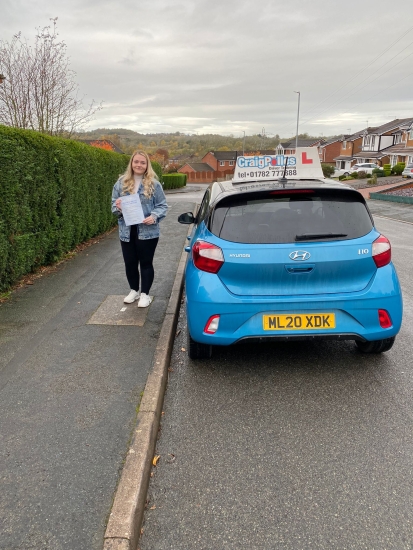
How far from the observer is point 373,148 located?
2763 inches

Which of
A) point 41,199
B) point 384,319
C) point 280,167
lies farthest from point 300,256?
point 41,199

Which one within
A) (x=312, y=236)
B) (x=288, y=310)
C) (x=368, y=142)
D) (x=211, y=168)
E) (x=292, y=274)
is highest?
(x=368, y=142)

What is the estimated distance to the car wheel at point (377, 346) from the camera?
3.89m

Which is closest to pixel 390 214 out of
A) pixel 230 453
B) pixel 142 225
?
pixel 142 225

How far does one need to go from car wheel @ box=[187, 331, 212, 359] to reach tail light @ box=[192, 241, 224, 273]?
0.72 metres

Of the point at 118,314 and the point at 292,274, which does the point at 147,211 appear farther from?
the point at 292,274

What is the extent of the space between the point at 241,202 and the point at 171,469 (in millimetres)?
2205

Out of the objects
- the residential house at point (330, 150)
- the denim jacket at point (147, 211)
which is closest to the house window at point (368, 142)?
the residential house at point (330, 150)

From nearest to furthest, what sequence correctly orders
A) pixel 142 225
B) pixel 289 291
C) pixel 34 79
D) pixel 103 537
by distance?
1. pixel 103 537
2. pixel 289 291
3. pixel 142 225
4. pixel 34 79

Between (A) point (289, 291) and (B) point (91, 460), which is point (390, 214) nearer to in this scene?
(A) point (289, 291)

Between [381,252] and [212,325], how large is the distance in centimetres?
156

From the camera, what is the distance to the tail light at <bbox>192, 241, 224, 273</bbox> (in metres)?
3.47

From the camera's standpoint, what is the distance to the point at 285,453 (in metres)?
2.74

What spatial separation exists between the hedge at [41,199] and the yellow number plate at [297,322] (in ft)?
12.0
